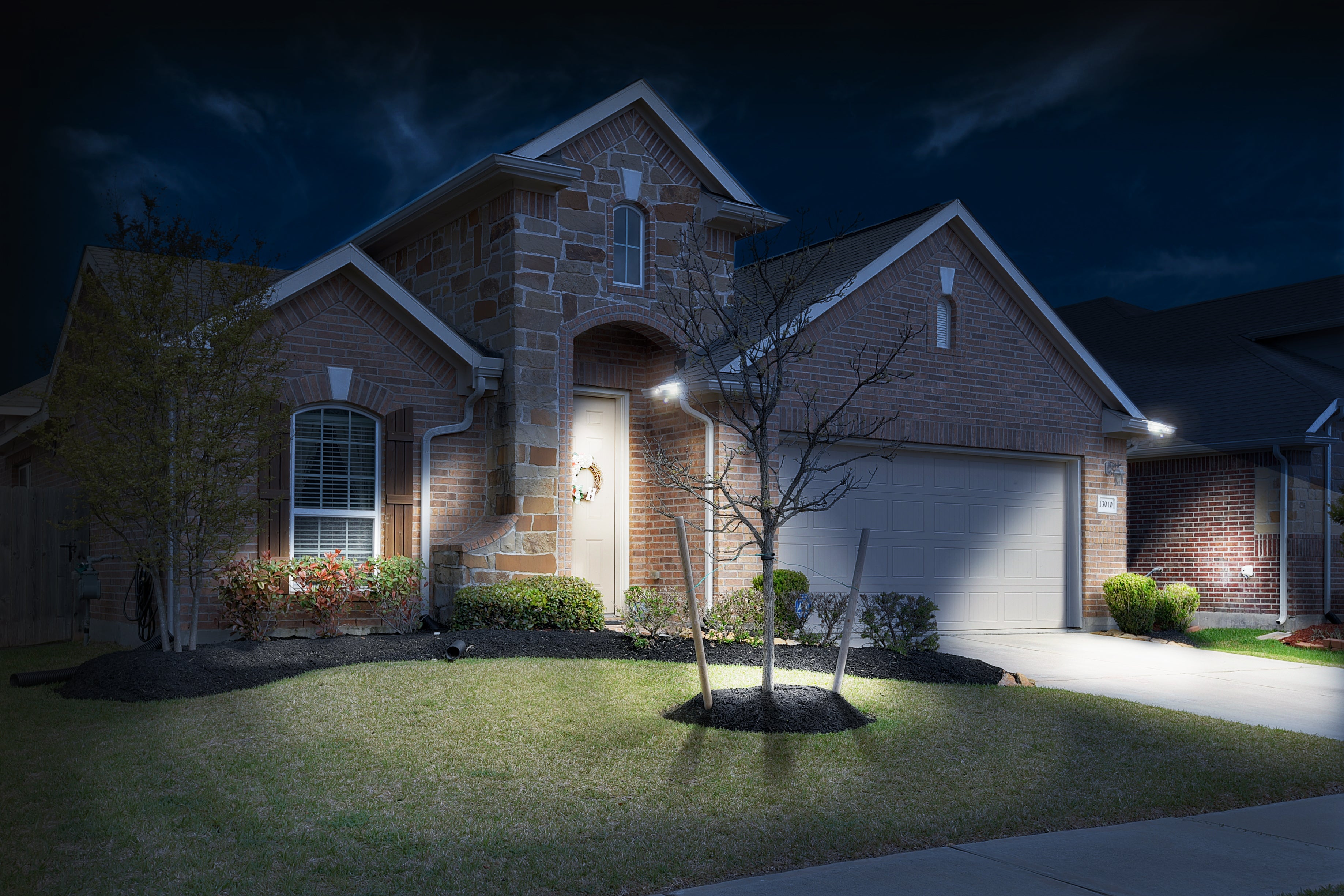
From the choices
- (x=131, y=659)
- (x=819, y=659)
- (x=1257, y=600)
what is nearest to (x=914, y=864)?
(x=819, y=659)

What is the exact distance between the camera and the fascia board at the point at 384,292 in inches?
461

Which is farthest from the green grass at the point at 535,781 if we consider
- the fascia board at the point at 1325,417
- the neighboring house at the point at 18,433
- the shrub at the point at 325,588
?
the fascia board at the point at 1325,417

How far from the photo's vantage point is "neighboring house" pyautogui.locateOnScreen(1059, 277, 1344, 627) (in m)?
17.6

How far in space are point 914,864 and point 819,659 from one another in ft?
17.9

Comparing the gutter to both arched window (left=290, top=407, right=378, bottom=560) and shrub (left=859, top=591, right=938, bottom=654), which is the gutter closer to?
shrub (left=859, top=591, right=938, bottom=654)

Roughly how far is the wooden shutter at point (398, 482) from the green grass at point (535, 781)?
3.26 m

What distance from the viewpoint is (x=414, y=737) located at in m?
7.06

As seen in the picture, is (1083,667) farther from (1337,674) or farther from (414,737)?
(414,737)

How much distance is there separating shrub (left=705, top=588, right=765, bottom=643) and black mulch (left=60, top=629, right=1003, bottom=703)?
0.20 metres

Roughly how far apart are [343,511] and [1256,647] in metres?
12.4

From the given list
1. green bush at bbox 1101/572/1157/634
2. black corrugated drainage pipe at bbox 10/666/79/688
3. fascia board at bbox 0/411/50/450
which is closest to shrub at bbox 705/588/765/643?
black corrugated drainage pipe at bbox 10/666/79/688

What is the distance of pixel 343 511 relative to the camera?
12133 millimetres

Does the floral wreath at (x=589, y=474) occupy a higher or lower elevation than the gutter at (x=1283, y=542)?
higher

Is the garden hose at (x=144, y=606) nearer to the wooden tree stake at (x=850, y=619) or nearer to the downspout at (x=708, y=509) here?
the downspout at (x=708, y=509)
